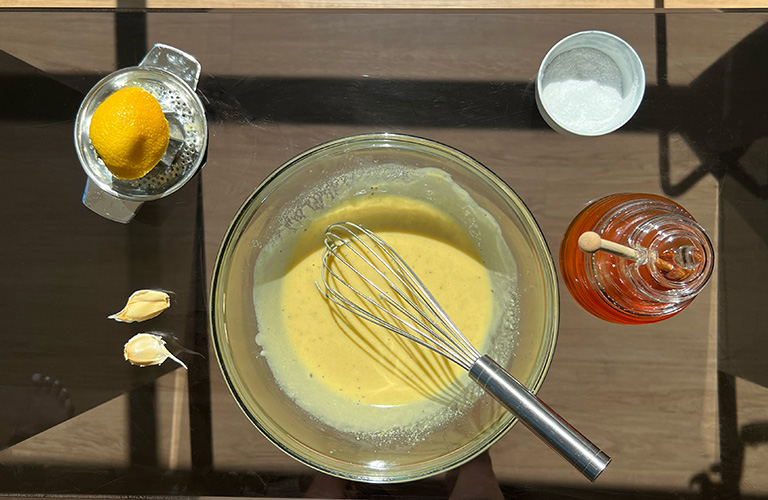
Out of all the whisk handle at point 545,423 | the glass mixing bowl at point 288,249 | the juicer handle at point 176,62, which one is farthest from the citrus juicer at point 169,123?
the whisk handle at point 545,423

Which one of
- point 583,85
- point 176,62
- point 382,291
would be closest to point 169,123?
point 176,62

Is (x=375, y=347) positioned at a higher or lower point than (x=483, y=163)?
lower

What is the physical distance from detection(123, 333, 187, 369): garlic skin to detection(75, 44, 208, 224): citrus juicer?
7.4 inches

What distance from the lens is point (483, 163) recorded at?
0.75m

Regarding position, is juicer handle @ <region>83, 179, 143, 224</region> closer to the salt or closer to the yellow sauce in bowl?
the yellow sauce in bowl

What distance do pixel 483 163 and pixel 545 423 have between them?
34 cm

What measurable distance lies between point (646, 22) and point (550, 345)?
46 cm

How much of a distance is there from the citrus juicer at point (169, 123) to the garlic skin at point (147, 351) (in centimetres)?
19

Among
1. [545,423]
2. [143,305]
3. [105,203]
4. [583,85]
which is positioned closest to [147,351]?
[143,305]

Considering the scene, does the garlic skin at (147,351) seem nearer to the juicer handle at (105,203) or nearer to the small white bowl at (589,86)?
the juicer handle at (105,203)

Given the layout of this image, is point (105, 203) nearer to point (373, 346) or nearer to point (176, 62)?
point (176, 62)

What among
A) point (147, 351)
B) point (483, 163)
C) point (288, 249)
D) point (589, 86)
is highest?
point (589, 86)

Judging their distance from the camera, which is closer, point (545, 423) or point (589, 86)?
point (545, 423)

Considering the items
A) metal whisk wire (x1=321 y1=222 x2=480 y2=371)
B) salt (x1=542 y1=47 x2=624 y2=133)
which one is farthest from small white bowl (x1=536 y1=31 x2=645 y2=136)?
metal whisk wire (x1=321 y1=222 x2=480 y2=371)
